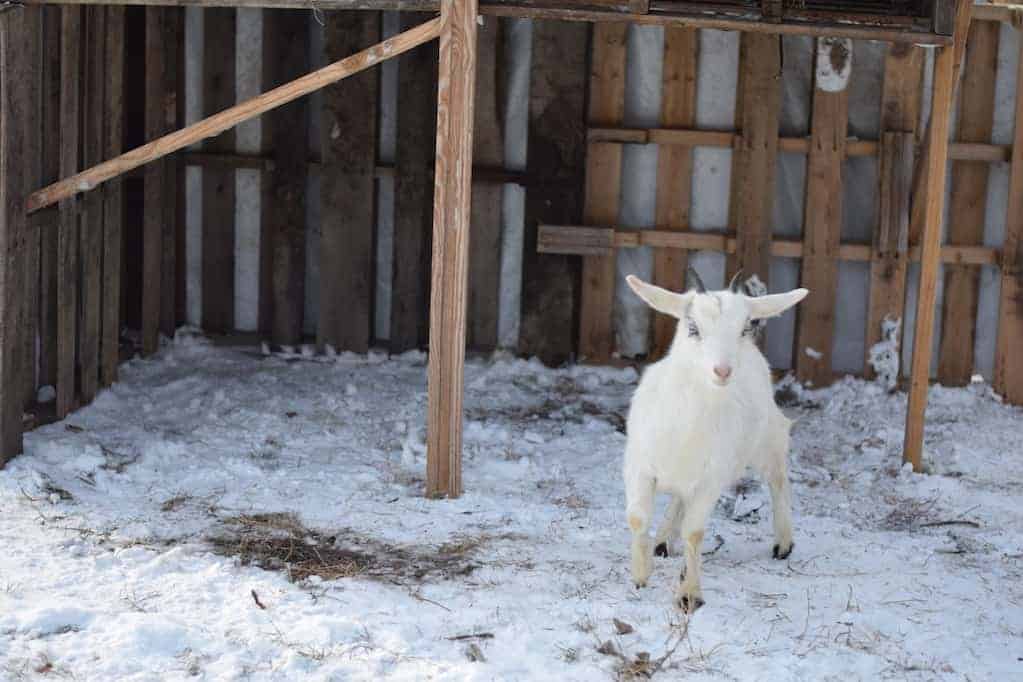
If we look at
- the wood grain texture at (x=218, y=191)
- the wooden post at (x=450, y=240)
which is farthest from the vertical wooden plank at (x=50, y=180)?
the wooden post at (x=450, y=240)

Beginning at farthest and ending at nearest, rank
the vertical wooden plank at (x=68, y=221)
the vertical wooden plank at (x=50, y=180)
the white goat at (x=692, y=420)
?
1. the vertical wooden plank at (x=68, y=221)
2. the vertical wooden plank at (x=50, y=180)
3. the white goat at (x=692, y=420)

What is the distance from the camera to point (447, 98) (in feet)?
28.6

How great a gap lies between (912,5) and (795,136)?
2.94 m

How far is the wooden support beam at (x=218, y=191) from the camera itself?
1265 cm

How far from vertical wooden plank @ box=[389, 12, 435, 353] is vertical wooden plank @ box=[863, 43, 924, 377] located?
378 cm

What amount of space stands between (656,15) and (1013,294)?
4.84 m

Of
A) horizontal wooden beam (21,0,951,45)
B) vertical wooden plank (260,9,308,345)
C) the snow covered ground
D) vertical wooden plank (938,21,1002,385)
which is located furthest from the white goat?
vertical wooden plank (260,9,308,345)

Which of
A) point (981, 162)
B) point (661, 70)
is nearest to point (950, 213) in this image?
point (981, 162)

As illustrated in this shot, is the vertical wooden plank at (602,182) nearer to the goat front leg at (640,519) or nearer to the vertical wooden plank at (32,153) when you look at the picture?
the vertical wooden plank at (32,153)

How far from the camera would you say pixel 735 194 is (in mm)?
A: 12312

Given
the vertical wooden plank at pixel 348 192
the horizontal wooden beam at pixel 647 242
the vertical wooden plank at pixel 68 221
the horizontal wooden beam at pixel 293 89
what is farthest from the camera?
the vertical wooden plank at pixel 348 192

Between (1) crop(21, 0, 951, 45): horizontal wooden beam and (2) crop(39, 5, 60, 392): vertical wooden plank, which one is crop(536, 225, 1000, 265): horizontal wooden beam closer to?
(1) crop(21, 0, 951, 45): horizontal wooden beam

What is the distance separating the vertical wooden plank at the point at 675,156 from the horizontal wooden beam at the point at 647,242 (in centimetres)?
12

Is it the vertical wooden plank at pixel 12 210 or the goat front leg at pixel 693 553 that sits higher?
the vertical wooden plank at pixel 12 210
